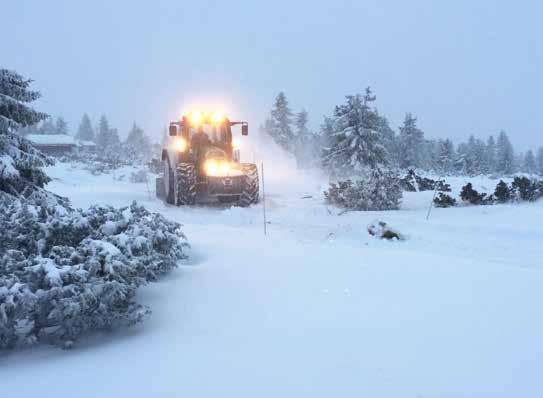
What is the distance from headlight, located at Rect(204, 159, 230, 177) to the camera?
15.3 metres

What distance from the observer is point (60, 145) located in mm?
60562

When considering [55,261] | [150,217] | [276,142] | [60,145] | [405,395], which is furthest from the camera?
[60,145]

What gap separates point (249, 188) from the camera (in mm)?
15109

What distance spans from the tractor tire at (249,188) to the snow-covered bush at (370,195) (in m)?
2.25

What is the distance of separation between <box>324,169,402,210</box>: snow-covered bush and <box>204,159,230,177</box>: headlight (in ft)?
10.2

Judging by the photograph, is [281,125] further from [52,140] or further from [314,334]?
[314,334]

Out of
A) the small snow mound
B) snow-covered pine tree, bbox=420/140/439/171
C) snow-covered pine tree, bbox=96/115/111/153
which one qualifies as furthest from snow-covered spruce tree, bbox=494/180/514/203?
snow-covered pine tree, bbox=96/115/111/153

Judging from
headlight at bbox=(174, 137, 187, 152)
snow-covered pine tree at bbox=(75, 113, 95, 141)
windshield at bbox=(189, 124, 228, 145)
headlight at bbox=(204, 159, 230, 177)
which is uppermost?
snow-covered pine tree at bbox=(75, 113, 95, 141)

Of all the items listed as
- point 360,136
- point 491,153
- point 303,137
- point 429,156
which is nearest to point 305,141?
point 303,137

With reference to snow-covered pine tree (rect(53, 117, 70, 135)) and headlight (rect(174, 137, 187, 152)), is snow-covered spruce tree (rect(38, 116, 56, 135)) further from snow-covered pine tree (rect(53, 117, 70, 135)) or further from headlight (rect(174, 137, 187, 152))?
headlight (rect(174, 137, 187, 152))

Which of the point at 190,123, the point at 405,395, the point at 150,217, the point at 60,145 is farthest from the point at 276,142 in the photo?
the point at 405,395

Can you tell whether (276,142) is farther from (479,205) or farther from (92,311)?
(92,311)

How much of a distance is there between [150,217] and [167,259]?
958mm

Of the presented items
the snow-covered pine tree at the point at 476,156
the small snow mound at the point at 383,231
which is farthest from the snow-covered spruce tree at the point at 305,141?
the small snow mound at the point at 383,231
